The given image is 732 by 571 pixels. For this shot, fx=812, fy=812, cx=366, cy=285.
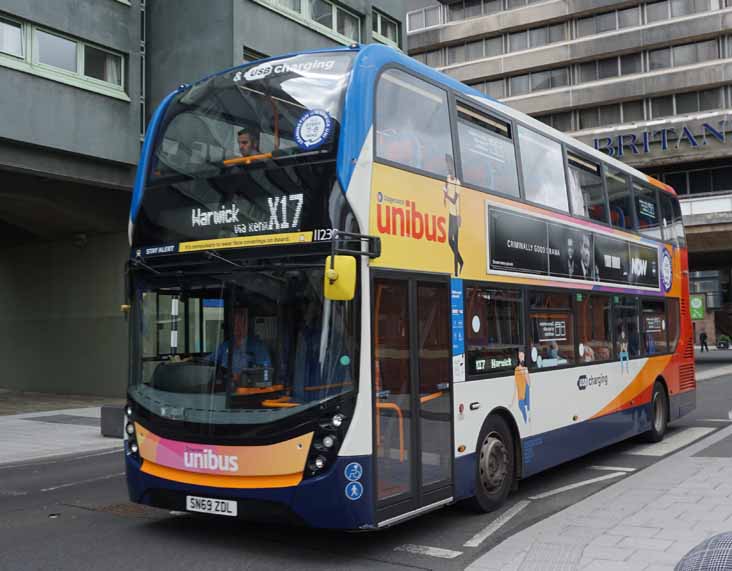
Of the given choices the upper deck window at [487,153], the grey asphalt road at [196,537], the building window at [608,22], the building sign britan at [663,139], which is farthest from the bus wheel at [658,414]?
the building window at [608,22]

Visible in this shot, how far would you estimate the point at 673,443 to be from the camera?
12547 mm

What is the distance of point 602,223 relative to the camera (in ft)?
35.2

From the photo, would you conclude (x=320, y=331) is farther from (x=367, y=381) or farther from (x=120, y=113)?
(x=120, y=113)

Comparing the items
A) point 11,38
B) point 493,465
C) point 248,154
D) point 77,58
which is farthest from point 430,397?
point 77,58

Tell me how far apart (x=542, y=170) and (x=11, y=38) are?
45.4 ft

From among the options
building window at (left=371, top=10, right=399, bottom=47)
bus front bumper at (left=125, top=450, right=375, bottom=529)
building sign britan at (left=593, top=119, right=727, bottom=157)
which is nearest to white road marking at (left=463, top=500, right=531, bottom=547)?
bus front bumper at (left=125, top=450, right=375, bottom=529)

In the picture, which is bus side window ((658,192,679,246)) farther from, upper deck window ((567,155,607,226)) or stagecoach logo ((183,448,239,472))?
stagecoach logo ((183,448,239,472))

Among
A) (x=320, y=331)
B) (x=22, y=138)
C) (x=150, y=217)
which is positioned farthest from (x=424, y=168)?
(x=22, y=138)

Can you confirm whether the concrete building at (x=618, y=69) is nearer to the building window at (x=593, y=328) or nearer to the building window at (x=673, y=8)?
the building window at (x=673, y=8)

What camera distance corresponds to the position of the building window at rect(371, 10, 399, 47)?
26688 mm

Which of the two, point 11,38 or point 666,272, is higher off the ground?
point 11,38

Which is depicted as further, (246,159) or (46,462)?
(46,462)

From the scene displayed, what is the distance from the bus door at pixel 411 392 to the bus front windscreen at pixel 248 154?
38.2 inches

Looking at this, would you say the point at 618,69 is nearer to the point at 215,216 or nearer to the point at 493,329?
the point at 493,329
